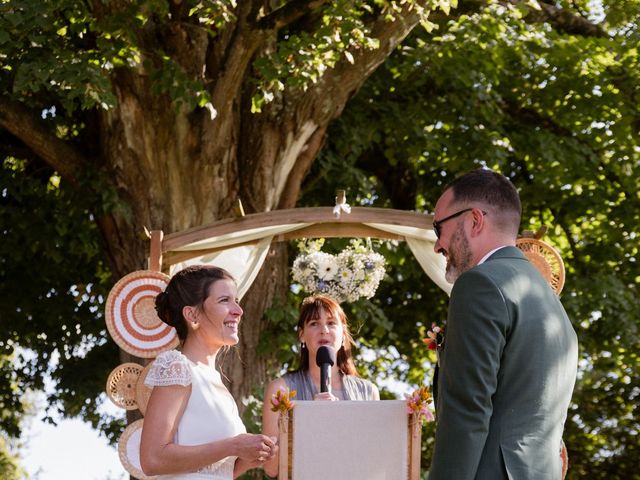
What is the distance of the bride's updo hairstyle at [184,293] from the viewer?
13.5ft

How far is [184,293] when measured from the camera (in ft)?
13.5

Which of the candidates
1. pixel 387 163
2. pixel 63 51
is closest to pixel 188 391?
pixel 63 51

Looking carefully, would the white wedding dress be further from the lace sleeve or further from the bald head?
the bald head

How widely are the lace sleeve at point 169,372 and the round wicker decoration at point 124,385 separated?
3.96 metres

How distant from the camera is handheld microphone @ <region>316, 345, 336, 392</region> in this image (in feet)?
17.5

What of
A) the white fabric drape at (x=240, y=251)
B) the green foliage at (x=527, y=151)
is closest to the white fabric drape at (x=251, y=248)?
the white fabric drape at (x=240, y=251)

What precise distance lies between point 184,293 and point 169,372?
0.44 meters

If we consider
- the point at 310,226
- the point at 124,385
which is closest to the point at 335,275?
the point at 310,226

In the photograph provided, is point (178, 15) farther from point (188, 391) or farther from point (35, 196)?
point (188, 391)

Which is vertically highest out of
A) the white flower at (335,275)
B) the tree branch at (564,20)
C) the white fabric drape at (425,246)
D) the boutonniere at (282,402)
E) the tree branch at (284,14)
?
the tree branch at (564,20)

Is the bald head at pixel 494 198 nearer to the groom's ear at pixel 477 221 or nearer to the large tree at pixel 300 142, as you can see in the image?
the groom's ear at pixel 477 221

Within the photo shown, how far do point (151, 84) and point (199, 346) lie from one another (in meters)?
5.94

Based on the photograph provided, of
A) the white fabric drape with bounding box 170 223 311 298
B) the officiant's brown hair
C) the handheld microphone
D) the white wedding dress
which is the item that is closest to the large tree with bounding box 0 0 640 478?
the white fabric drape with bounding box 170 223 311 298

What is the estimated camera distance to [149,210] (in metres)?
9.75
